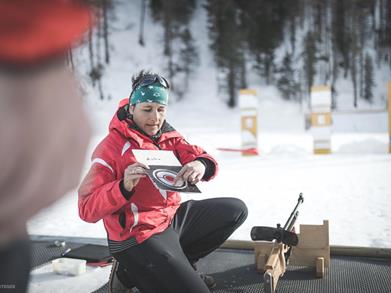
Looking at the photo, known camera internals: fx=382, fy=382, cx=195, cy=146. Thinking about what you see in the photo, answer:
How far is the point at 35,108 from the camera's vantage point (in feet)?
1.69

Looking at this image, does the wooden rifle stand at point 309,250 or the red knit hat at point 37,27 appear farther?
the wooden rifle stand at point 309,250

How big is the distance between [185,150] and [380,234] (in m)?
1.71

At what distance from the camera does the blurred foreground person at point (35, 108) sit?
49 centimetres

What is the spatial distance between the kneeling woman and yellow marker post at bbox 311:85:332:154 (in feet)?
20.4

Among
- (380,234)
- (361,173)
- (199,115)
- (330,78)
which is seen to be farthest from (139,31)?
(380,234)

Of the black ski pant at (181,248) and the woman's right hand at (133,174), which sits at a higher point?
the woman's right hand at (133,174)

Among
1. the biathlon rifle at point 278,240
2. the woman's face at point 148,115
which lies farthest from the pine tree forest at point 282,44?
the biathlon rifle at point 278,240

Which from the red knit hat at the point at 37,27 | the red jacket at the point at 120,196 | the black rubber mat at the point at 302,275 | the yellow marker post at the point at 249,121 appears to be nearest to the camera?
the red knit hat at the point at 37,27

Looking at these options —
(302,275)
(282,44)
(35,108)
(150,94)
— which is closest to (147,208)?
(150,94)

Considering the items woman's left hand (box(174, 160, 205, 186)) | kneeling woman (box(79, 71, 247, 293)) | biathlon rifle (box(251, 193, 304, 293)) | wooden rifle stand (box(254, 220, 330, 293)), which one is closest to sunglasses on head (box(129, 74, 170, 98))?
kneeling woman (box(79, 71, 247, 293))

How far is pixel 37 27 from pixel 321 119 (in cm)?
794

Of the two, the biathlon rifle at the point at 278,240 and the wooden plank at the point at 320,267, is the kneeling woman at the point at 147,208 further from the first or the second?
the wooden plank at the point at 320,267

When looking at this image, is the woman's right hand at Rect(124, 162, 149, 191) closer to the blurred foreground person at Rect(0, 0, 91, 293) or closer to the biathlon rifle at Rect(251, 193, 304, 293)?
the biathlon rifle at Rect(251, 193, 304, 293)

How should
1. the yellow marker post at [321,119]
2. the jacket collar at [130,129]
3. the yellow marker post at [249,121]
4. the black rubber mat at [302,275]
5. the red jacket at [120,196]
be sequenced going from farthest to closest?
1. the yellow marker post at [249,121]
2. the yellow marker post at [321,119]
3. the black rubber mat at [302,275]
4. the jacket collar at [130,129]
5. the red jacket at [120,196]
